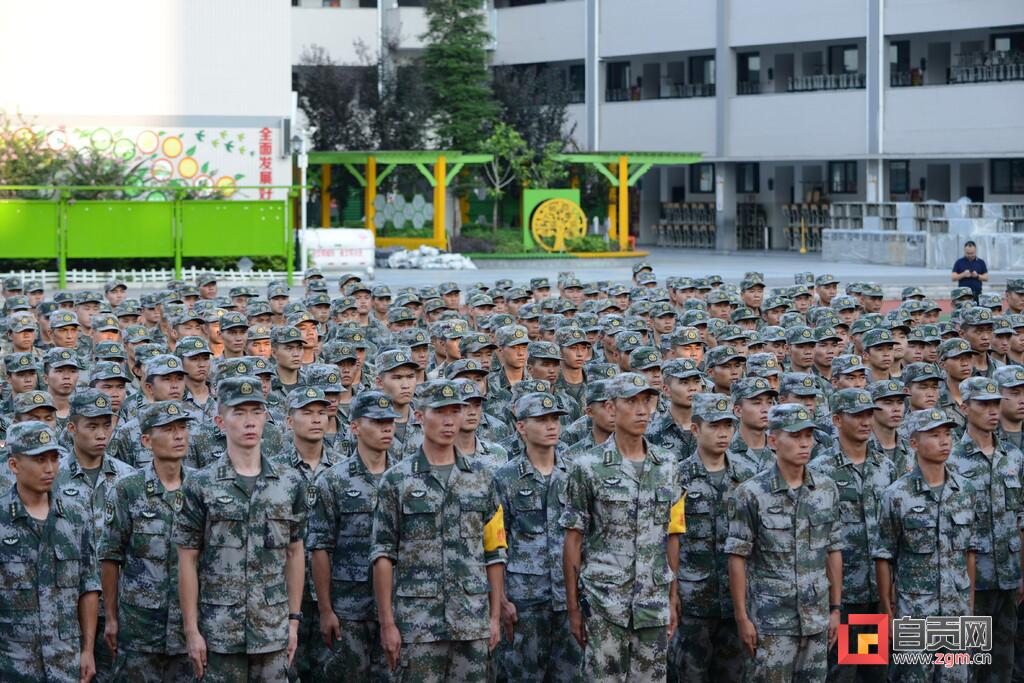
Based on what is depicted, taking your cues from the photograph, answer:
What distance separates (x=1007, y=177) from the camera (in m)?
44.7

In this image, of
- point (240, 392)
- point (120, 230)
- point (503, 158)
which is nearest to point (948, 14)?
point (503, 158)

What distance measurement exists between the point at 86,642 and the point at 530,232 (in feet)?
114

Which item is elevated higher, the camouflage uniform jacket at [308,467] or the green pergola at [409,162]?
the green pergola at [409,162]

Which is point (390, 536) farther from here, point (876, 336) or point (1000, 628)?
point (876, 336)

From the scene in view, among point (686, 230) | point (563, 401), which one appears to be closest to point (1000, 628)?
point (563, 401)

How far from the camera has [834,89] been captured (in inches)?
1843

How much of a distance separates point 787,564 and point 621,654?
0.89 m

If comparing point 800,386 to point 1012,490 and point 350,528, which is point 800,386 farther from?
point 350,528

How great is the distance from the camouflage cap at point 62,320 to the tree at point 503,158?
30.9 metres

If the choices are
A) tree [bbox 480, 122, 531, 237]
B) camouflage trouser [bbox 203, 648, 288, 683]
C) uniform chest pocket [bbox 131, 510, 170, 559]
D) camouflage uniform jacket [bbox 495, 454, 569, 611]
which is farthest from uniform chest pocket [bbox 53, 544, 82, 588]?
tree [bbox 480, 122, 531, 237]

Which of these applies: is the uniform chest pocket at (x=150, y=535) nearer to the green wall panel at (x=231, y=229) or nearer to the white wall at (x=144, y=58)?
the green wall panel at (x=231, y=229)

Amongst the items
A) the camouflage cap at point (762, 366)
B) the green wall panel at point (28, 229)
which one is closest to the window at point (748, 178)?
the green wall panel at point (28, 229)

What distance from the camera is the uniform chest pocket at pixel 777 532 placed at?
783 cm

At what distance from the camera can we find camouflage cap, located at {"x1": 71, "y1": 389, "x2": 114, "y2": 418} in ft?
27.9
